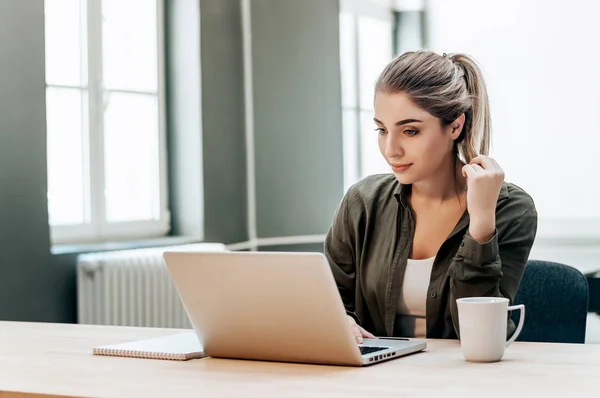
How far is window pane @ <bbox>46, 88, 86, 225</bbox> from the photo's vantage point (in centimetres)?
357

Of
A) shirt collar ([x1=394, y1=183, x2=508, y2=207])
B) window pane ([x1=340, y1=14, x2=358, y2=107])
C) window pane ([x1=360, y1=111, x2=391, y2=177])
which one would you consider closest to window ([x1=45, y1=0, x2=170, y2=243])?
window pane ([x1=340, y1=14, x2=358, y2=107])

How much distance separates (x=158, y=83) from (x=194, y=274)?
104 inches

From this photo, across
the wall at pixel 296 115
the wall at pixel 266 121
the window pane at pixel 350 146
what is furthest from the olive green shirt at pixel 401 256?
the window pane at pixel 350 146

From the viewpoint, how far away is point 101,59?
376cm

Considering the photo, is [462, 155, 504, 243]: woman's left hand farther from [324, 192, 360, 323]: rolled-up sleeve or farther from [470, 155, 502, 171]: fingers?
[324, 192, 360, 323]: rolled-up sleeve

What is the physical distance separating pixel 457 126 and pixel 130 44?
85.2 inches

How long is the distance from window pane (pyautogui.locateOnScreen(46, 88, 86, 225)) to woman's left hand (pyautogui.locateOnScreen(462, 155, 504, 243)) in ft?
6.93

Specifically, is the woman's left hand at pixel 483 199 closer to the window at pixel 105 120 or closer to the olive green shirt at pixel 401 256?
the olive green shirt at pixel 401 256

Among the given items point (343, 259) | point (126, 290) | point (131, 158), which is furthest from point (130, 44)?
point (343, 259)

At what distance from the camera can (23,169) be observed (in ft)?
10.6

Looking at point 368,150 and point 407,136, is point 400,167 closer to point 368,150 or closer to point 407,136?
point 407,136

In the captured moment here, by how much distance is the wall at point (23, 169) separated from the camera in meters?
3.17

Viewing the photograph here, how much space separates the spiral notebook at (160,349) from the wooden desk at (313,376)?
2 cm

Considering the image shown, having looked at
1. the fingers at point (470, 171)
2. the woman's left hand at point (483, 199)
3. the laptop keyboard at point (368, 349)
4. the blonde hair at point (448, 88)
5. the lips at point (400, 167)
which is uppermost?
the blonde hair at point (448, 88)
